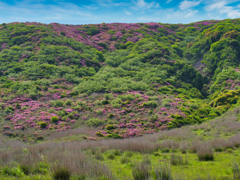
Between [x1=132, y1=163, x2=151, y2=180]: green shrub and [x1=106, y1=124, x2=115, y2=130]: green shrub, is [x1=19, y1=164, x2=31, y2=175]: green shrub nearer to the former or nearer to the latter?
[x1=132, y1=163, x2=151, y2=180]: green shrub

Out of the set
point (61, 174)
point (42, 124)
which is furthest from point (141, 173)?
point (42, 124)

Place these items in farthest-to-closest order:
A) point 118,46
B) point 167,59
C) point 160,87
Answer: point 118,46 < point 167,59 < point 160,87

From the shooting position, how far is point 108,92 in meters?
24.3

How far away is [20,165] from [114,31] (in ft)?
178

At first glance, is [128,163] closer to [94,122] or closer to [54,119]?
[94,122]

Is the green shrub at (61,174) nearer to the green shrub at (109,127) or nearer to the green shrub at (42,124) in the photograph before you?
the green shrub at (109,127)

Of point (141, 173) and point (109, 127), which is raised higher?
point (141, 173)

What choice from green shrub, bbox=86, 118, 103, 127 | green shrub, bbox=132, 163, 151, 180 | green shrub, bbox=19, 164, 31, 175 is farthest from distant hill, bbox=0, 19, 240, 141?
green shrub, bbox=132, 163, 151, 180

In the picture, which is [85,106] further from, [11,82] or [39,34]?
[39,34]

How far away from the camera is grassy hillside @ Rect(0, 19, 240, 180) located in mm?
8070

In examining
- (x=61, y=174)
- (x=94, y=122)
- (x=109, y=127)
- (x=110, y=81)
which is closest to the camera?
(x=61, y=174)

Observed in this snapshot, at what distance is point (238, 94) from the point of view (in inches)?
845

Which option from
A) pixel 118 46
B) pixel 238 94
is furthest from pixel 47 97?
pixel 118 46

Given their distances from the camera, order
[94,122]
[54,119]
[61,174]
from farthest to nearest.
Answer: [94,122] < [54,119] < [61,174]
